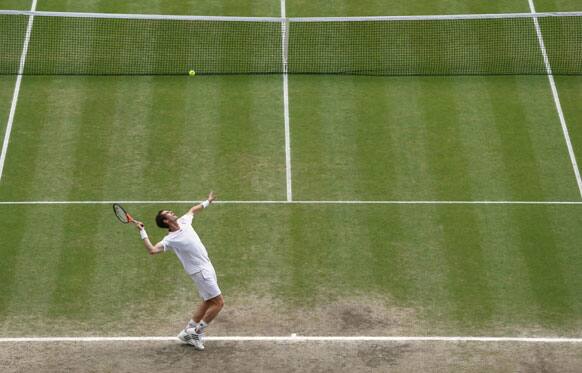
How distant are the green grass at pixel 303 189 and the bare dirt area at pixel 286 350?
224 mm

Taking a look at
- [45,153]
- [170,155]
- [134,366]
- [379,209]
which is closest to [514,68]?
[379,209]

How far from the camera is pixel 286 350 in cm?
1958

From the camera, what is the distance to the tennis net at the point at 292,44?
28.9 metres

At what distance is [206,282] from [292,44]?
11860mm

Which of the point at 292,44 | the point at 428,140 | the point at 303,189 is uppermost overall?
the point at 292,44

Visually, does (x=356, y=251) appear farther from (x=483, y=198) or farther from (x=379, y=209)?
(x=483, y=198)

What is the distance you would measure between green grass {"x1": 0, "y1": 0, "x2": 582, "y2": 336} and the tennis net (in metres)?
0.50

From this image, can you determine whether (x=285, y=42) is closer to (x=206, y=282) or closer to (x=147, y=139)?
(x=147, y=139)

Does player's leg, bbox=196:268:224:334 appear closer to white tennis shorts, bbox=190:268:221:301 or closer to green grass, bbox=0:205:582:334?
white tennis shorts, bbox=190:268:221:301

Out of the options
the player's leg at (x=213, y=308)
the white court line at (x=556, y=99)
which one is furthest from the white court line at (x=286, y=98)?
the white court line at (x=556, y=99)

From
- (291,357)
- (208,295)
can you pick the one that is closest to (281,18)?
(208,295)

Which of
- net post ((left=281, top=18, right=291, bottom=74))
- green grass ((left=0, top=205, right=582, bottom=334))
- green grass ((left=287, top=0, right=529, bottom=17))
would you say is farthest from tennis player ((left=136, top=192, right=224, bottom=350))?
green grass ((left=287, top=0, right=529, bottom=17))

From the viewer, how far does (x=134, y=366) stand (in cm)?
1908

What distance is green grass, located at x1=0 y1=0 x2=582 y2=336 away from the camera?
2133 centimetres
